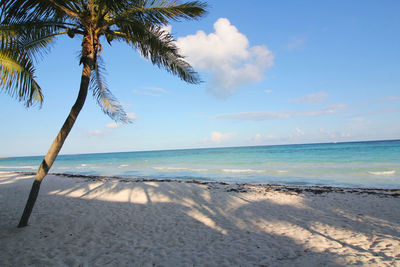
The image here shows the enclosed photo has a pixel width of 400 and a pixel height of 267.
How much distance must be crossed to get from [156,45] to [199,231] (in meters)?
4.72

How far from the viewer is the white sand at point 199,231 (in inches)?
152

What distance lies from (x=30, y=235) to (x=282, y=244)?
546 centimetres

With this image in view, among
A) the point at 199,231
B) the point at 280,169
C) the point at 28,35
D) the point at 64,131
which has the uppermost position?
the point at 28,35

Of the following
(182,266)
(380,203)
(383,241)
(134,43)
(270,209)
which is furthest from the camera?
(380,203)

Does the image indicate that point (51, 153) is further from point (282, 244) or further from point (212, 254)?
point (282, 244)

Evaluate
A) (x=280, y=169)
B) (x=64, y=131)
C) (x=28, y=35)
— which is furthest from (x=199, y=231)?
(x=280, y=169)

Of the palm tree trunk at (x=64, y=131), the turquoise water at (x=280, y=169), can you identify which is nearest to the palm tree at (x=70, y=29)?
the palm tree trunk at (x=64, y=131)

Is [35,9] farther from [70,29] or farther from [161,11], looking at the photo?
[161,11]

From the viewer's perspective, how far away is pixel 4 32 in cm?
448

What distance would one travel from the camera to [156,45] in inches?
204

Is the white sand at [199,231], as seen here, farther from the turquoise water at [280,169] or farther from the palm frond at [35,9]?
the turquoise water at [280,169]

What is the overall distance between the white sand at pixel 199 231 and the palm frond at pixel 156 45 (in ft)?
13.5

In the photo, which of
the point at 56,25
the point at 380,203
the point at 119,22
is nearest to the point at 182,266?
the point at 119,22

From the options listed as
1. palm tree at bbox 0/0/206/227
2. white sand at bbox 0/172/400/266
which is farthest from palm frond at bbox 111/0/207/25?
white sand at bbox 0/172/400/266
